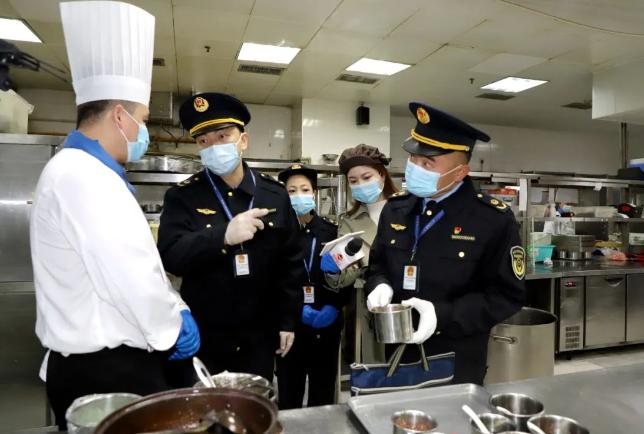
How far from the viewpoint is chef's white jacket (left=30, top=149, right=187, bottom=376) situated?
1087 mm

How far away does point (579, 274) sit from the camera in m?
4.29

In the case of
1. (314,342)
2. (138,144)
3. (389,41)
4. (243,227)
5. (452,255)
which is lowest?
(314,342)

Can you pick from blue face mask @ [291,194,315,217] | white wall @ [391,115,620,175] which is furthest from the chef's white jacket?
white wall @ [391,115,620,175]

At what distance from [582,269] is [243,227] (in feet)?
13.5

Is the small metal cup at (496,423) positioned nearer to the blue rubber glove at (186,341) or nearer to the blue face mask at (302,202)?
the blue rubber glove at (186,341)

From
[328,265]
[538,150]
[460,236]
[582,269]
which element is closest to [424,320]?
[460,236]

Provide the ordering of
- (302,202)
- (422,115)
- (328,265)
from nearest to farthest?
(422,115), (328,265), (302,202)

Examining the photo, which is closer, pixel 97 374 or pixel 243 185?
pixel 97 374

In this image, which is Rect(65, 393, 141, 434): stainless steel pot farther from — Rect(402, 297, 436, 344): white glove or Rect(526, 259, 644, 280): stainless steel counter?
Rect(526, 259, 644, 280): stainless steel counter

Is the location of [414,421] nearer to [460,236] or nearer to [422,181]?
[460,236]

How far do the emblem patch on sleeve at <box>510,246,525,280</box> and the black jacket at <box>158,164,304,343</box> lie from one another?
916 millimetres

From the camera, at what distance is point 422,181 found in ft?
5.77

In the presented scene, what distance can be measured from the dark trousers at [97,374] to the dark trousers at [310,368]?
127 centimetres

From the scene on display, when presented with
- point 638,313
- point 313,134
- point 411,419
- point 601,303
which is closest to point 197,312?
point 411,419
